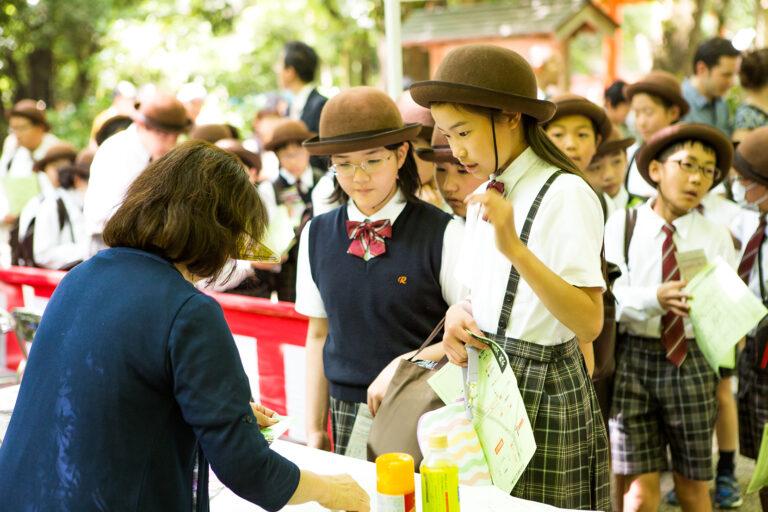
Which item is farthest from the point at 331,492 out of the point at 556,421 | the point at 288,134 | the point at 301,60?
the point at 301,60

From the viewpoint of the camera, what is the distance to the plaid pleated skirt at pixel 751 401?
3.40 metres

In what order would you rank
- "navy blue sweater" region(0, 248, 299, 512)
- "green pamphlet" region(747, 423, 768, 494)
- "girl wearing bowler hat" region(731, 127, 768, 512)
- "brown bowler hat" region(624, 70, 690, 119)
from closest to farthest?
"navy blue sweater" region(0, 248, 299, 512)
"green pamphlet" region(747, 423, 768, 494)
"girl wearing bowler hat" region(731, 127, 768, 512)
"brown bowler hat" region(624, 70, 690, 119)

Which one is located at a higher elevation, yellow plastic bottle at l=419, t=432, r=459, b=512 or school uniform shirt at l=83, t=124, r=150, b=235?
school uniform shirt at l=83, t=124, r=150, b=235

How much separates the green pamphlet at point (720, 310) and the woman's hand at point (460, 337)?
1.31 metres

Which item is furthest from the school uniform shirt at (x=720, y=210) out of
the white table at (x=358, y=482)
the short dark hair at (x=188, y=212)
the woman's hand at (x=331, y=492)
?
the short dark hair at (x=188, y=212)

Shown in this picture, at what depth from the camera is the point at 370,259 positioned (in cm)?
260

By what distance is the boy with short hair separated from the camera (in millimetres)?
3123

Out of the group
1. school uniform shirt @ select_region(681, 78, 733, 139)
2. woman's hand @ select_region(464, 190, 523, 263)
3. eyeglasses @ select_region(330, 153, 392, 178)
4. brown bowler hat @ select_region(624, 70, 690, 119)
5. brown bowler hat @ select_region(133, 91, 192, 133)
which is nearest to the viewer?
woman's hand @ select_region(464, 190, 523, 263)

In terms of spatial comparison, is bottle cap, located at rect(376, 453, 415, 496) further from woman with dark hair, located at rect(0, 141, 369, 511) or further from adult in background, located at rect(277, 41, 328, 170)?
adult in background, located at rect(277, 41, 328, 170)

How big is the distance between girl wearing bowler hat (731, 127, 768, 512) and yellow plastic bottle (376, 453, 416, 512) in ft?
7.66

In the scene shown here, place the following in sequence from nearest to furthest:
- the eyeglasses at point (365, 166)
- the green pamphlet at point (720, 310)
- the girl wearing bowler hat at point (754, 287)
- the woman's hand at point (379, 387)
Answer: the woman's hand at point (379, 387), the eyeglasses at point (365, 166), the green pamphlet at point (720, 310), the girl wearing bowler hat at point (754, 287)

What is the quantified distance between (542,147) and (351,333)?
964mm

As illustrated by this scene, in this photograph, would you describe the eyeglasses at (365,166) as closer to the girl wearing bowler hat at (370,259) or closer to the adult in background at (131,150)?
the girl wearing bowler hat at (370,259)

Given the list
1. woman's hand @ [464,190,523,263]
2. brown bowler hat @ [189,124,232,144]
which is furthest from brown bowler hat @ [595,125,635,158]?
brown bowler hat @ [189,124,232,144]
